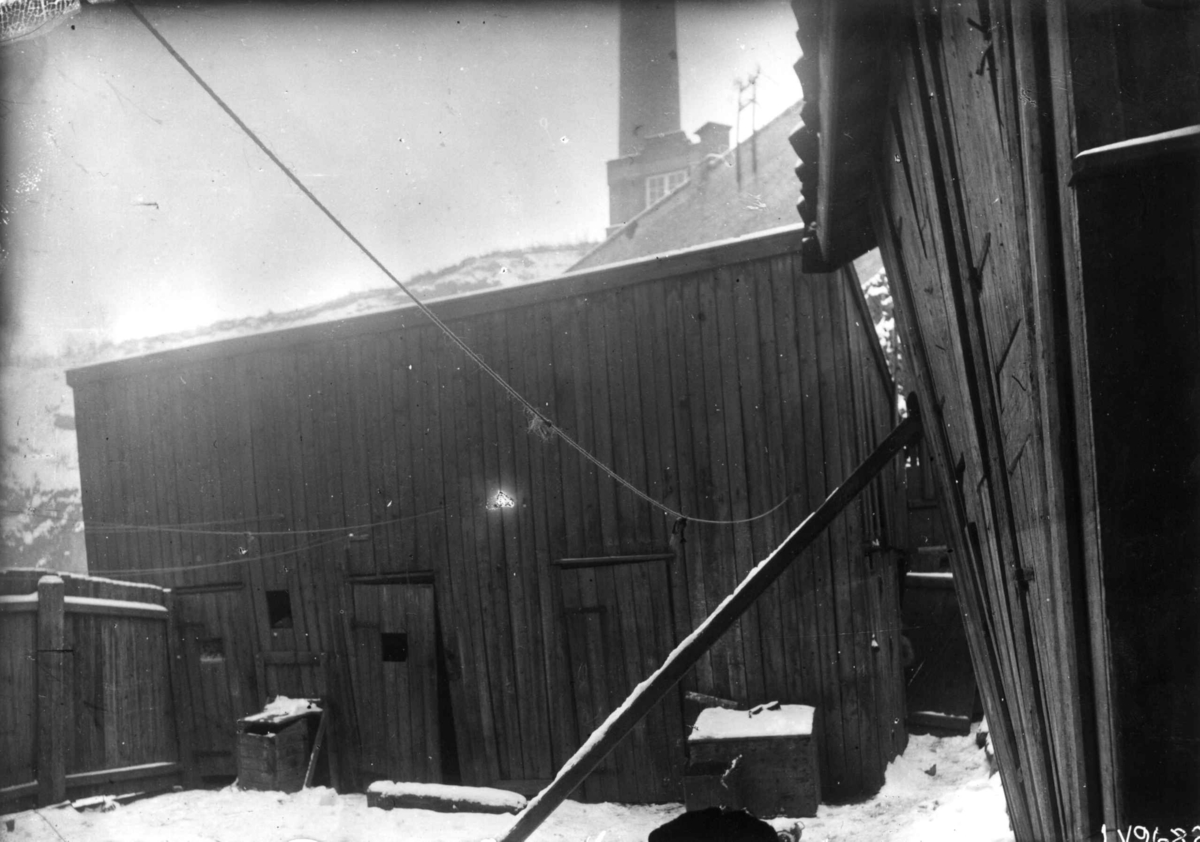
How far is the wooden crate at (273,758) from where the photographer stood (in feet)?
27.0

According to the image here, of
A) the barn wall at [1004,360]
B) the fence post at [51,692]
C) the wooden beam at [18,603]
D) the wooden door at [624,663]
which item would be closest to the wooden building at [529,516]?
the wooden door at [624,663]

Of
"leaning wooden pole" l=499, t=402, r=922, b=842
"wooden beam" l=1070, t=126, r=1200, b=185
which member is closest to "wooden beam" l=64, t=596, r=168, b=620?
"leaning wooden pole" l=499, t=402, r=922, b=842

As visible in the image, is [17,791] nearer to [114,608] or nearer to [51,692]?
[51,692]

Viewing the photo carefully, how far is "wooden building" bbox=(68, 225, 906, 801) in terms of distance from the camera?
24.0 ft

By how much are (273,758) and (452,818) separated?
2581mm

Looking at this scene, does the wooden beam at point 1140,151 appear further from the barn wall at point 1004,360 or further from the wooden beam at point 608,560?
the wooden beam at point 608,560

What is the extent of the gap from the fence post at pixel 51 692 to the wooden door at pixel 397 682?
107 inches

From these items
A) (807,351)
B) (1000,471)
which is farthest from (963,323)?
(807,351)

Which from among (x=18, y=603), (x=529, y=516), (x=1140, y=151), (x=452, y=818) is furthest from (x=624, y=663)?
(x=1140, y=151)

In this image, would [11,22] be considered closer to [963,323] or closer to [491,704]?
[963,323]

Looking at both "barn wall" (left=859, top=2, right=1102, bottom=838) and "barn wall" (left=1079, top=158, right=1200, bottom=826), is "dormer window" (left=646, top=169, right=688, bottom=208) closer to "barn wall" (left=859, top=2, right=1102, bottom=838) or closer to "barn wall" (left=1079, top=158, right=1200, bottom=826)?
"barn wall" (left=859, top=2, right=1102, bottom=838)

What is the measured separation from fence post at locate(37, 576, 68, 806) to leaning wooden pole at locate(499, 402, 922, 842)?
6021mm

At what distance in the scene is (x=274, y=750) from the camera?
823 cm

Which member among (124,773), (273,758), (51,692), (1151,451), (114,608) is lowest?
(124,773)
